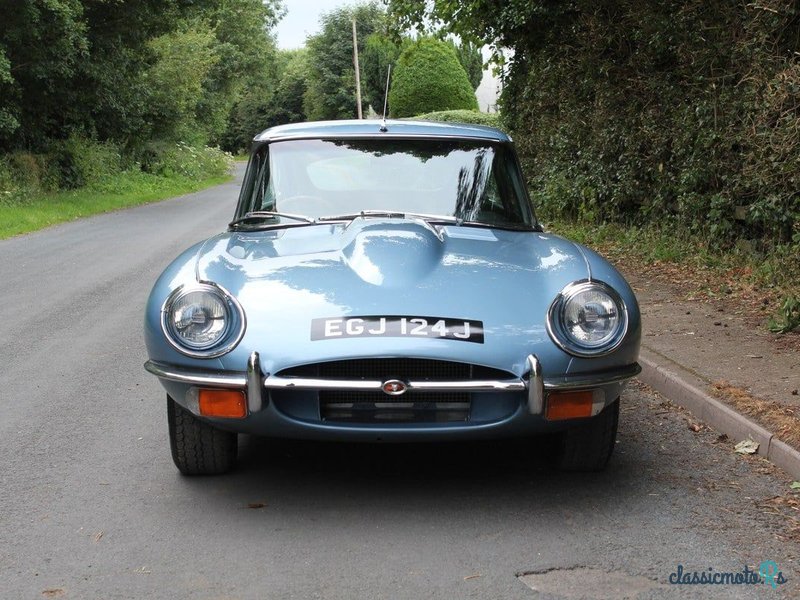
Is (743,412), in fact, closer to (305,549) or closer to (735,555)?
(735,555)

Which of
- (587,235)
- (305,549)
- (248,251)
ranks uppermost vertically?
(248,251)

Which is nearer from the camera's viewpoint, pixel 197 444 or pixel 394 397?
pixel 394 397

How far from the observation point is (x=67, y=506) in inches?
162

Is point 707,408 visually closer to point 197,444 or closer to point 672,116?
point 197,444

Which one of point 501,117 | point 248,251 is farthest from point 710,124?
point 501,117

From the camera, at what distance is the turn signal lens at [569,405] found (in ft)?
12.9

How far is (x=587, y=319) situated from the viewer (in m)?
4.05

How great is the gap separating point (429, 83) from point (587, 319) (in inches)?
1693

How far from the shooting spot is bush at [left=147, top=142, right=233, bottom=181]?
124 ft

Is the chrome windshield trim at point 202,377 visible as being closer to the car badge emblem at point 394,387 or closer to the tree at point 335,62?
the car badge emblem at point 394,387

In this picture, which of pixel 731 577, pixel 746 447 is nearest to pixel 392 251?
pixel 731 577

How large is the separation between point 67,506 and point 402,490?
1352 mm

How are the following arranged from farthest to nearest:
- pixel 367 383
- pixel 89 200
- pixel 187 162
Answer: pixel 187 162
pixel 89 200
pixel 367 383

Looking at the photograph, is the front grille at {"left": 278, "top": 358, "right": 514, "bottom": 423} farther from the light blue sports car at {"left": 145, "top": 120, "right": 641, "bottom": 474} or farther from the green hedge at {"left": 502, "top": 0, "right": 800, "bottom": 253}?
the green hedge at {"left": 502, "top": 0, "right": 800, "bottom": 253}
